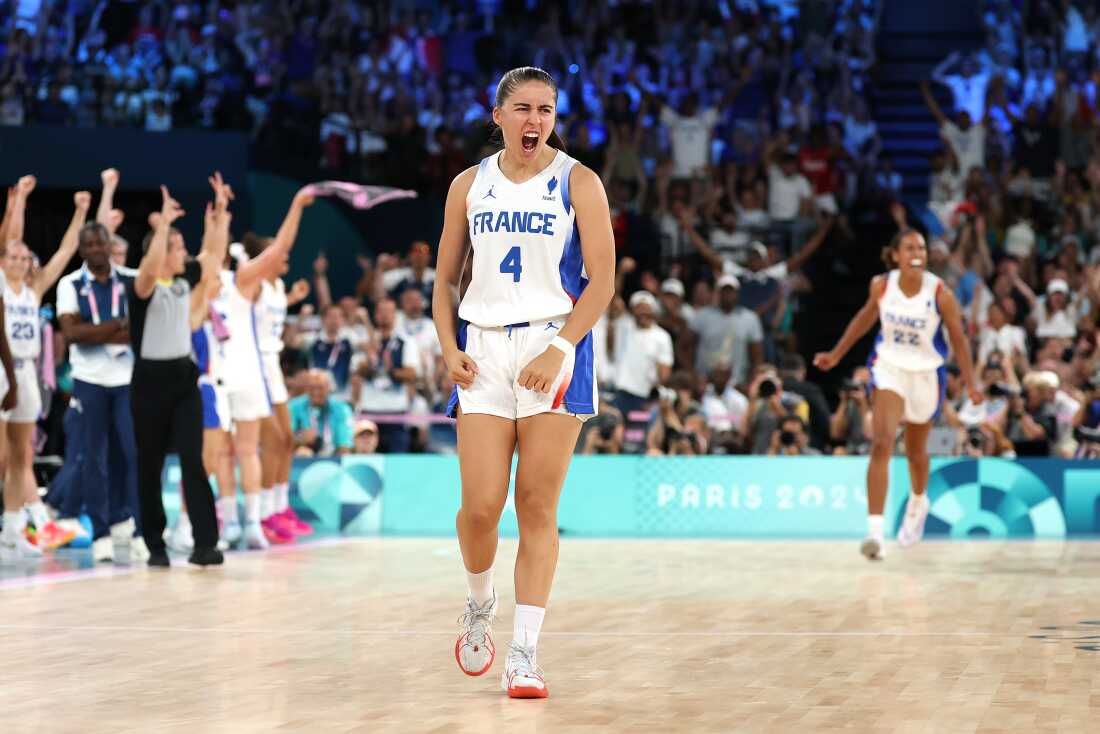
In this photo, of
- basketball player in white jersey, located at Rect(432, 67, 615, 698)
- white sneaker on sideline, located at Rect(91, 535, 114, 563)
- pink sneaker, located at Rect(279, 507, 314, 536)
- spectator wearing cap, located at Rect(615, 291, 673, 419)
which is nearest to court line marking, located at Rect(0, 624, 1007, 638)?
basketball player in white jersey, located at Rect(432, 67, 615, 698)

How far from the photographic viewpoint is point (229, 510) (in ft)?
46.2

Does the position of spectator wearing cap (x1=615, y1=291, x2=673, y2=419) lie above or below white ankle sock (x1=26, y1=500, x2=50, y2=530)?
above

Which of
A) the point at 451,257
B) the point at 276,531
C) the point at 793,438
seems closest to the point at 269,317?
the point at 276,531

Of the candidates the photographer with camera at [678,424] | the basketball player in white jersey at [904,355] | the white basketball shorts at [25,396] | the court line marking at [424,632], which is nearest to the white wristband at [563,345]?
the court line marking at [424,632]

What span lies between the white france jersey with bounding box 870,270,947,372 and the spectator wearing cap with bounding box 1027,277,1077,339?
258 inches

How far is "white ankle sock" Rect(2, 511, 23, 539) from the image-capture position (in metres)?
13.0

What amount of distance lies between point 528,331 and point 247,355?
24.4 feet

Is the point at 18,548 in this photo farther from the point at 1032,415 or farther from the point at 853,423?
the point at 1032,415

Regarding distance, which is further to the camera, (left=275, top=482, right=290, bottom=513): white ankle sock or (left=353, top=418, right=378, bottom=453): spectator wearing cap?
(left=353, top=418, right=378, bottom=453): spectator wearing cap

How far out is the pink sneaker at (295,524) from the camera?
15.4 meters

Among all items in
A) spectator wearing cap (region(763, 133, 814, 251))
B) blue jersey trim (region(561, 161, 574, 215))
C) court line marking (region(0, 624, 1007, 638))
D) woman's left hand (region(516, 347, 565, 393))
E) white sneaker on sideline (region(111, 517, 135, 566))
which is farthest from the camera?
spectator wearing cap (region(763, 133, 814, 251))

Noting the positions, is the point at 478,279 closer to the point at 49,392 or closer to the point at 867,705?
the point at 867,705

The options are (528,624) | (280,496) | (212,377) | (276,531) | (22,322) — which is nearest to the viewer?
(528,624)

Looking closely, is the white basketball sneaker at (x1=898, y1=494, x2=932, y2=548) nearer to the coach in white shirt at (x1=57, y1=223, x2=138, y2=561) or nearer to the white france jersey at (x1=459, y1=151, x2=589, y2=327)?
the coach in white shirt at (x1=57, y1=223, x2=138, y2=561)
